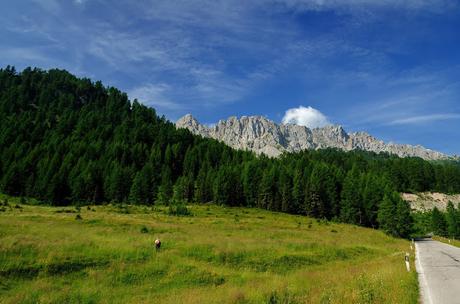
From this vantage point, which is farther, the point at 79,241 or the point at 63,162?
the point at 63,162

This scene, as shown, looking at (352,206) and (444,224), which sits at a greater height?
(352,206)

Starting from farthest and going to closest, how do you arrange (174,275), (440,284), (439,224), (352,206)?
1. (439,224)
2. (352,206)
3. (174,275)
4. (440,284)

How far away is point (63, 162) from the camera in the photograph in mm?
111250

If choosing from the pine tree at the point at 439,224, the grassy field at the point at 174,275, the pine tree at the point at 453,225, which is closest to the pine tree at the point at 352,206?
the pine tree at the point at 453,225

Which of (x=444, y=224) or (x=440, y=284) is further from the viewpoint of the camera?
(x=444, y=224)

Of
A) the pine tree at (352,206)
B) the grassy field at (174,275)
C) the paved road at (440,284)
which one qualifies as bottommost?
the grassy field at (174,275)

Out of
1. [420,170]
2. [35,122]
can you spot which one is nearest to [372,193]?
[420,170]

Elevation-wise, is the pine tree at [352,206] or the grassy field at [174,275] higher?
the pine tree at [352,206]

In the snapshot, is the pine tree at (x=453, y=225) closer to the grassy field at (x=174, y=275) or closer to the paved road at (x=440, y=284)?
the grassy field at (x=174, y=275)

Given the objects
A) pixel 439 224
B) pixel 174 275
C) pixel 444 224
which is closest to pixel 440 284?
pixel 174 275

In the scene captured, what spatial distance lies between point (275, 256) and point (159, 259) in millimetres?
10667

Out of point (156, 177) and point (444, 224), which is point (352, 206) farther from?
point (156, 177)

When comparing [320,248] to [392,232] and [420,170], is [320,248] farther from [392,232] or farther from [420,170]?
[420,170]

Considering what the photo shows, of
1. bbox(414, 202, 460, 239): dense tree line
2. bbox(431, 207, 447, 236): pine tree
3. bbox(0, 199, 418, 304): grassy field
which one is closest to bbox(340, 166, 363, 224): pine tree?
bbox(414, 202, 460, 239): dense tree line
